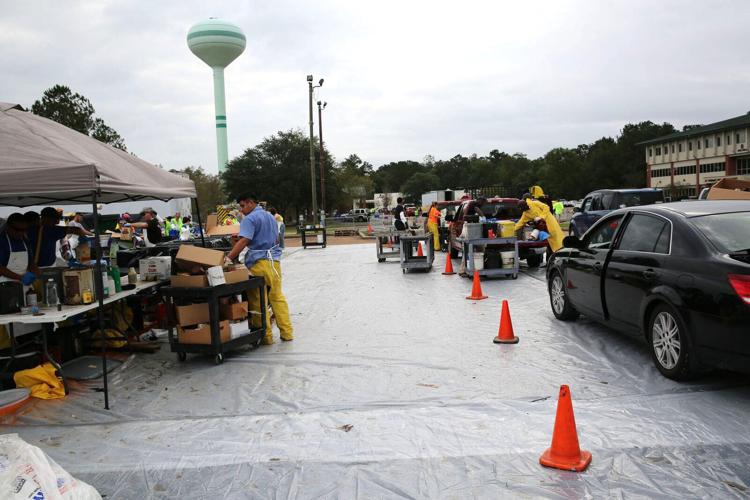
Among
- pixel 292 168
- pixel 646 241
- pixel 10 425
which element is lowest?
pixel 10 425

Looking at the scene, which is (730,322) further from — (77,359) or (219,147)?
(219,147)

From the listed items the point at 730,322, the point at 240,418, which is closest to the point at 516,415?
the point at 730,322

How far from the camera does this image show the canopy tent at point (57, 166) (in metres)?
5.73

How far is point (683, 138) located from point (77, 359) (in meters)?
86.1

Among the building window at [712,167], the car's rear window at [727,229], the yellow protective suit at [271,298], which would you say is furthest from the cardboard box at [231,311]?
the building window at [712,167]

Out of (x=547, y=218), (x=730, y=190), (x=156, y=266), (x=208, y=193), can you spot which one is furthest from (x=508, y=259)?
(x=208, y=193)

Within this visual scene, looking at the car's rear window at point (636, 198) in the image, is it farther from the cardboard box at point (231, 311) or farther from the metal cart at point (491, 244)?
the cardboard box at point (231, 311)

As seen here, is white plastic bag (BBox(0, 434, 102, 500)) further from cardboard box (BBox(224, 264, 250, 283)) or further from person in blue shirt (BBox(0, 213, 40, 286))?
person in blue shirt (BBox(0, 213, 40, 286))

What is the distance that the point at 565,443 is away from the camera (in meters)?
4.14

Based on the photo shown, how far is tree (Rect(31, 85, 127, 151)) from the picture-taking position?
5519 cm

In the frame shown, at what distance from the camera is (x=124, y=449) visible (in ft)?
15.6

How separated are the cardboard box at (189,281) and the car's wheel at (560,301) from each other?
4.77 meters

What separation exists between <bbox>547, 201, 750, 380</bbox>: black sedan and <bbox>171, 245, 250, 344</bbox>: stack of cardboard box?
4.34 meters

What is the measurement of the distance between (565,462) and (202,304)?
15.3 feet
